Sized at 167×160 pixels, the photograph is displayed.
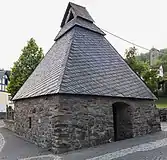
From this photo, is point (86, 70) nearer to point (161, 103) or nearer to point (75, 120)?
point (75, 120)

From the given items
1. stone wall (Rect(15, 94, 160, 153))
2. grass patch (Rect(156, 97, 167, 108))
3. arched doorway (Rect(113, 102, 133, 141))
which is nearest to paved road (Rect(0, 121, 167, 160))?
stone wall (Rect(15, 94, 160, 153))

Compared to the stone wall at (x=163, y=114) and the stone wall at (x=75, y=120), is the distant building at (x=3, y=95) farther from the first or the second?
the stone wall at (x=75, y=120)

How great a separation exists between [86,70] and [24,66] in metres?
13.7

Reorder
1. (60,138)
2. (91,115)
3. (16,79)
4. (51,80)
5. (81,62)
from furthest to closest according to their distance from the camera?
(16,79) < (81,62) < (51,80) < (91,115) < (60,138)

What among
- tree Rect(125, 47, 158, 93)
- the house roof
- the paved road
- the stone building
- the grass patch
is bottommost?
the paved road

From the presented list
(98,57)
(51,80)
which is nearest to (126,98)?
(98,57)

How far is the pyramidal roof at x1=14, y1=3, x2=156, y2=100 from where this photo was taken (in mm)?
8883

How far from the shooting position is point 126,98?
1024 centimetres

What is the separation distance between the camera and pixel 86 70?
999cm

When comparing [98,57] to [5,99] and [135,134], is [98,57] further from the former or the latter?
[5,99]

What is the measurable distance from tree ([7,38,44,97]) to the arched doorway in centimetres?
1320

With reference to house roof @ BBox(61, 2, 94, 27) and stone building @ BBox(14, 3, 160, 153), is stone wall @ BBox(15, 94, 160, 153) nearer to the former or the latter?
stone building @ BBox(14, 3, 160, 153)

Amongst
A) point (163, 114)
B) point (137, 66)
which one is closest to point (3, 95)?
point (137, 66)

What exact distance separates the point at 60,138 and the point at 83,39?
6.40 meters
